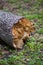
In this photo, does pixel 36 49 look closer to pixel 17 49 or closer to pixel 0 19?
pixel 17 49

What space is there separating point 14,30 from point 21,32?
0.29m

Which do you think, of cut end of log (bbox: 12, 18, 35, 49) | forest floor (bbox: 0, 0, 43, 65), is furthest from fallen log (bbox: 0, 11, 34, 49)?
forest floor (bbox: 0, 0, 43, 65)

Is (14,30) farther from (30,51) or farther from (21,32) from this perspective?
(30,51)

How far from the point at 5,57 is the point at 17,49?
463 millimetres

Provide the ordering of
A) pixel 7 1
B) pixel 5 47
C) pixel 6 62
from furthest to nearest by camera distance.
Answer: pixel 7 1, pixel 5 47, pixel 6 62

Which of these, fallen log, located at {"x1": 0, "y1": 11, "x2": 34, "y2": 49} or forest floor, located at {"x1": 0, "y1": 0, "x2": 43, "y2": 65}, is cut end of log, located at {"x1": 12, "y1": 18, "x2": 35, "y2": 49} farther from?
forest floor, located at {"x1": 0, "y1": 0, "x2": 43, "y2": 65}

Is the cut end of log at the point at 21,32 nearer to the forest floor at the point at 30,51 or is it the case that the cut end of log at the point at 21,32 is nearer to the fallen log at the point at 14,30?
the fallen log at the point at 14,30

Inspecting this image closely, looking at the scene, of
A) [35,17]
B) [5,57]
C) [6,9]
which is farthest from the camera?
[6,9]

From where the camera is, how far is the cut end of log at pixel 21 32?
240 inches

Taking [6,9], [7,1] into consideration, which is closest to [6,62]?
[6,9]

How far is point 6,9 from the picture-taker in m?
9.43

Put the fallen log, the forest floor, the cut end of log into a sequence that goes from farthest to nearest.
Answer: the cut end of log
the fallen log
the forest floor

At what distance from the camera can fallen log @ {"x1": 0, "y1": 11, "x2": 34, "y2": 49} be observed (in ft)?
19.4

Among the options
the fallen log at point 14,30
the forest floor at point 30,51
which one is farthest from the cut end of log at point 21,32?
the forest floor at point 30,51
